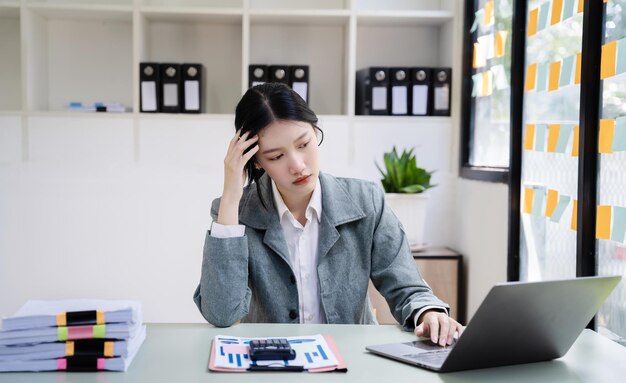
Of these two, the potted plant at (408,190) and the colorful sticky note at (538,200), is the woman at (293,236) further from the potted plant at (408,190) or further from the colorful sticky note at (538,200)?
the potted plant at (408,190)

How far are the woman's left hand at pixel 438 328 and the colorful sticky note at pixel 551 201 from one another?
4.20 feet

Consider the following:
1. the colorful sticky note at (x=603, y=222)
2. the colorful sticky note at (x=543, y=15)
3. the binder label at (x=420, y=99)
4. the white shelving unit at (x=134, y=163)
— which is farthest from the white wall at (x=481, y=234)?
the colorful sticky note at (x=603, y=222)

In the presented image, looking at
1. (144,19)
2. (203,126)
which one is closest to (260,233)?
(203,126)

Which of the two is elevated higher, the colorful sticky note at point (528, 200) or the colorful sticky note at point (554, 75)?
the colorful sticky note at point (554, 75)

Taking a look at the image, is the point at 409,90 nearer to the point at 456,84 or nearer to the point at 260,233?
the point at 456,84

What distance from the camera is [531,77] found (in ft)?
10.2

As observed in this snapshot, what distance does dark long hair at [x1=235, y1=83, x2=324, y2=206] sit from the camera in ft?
6.29

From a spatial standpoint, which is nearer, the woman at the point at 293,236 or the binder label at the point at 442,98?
the woman at the point at 293,236

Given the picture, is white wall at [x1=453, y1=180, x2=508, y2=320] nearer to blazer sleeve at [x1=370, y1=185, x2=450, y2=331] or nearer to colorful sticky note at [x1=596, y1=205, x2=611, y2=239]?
colorful sticky note at [x1=596, y1=205, x2=611, y2=239]

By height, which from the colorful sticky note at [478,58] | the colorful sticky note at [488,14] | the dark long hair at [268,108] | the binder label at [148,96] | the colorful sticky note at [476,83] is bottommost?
the dark long hair at [268,108]

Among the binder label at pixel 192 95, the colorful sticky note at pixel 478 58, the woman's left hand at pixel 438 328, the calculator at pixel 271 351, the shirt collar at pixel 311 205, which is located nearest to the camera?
the calculator at pixel 271 351

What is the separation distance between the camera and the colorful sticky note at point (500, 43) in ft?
11.2

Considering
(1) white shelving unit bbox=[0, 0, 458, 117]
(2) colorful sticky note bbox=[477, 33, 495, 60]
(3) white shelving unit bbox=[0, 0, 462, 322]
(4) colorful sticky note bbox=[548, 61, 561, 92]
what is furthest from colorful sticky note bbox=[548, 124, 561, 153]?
(1) white shelving unit bbox=[0, 0, 458, 117]

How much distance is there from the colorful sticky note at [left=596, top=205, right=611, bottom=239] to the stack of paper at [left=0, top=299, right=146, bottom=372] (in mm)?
1600
